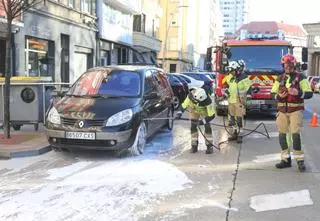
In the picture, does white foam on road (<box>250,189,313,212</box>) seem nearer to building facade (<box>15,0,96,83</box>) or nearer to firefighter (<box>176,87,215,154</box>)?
firefighter (<box>176,87,215,154</box>)

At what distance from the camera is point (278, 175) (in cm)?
786

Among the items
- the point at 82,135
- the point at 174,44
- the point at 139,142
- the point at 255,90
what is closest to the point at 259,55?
the point at 255,90

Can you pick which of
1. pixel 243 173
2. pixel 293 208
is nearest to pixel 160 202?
pixel 293 208

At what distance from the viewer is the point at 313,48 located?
8738 cm

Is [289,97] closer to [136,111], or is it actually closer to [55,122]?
[136,111]

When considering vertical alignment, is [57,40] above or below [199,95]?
above

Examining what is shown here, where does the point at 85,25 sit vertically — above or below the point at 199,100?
above

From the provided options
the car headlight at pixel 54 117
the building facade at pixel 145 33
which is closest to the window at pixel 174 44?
the building facade at pixel 145 33

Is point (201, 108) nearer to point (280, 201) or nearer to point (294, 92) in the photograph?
point (294, 92)

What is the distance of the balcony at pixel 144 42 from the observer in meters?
39.8

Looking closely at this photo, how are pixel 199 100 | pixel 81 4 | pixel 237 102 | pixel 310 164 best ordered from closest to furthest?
pixel 310 164, pixel 199 100, pixel 237 102, pixel 81 4

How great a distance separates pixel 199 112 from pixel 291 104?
7.06 ft

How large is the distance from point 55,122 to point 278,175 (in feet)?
12.4

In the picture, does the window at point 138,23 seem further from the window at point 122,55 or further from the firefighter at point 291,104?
the firefighter at point 291,104
